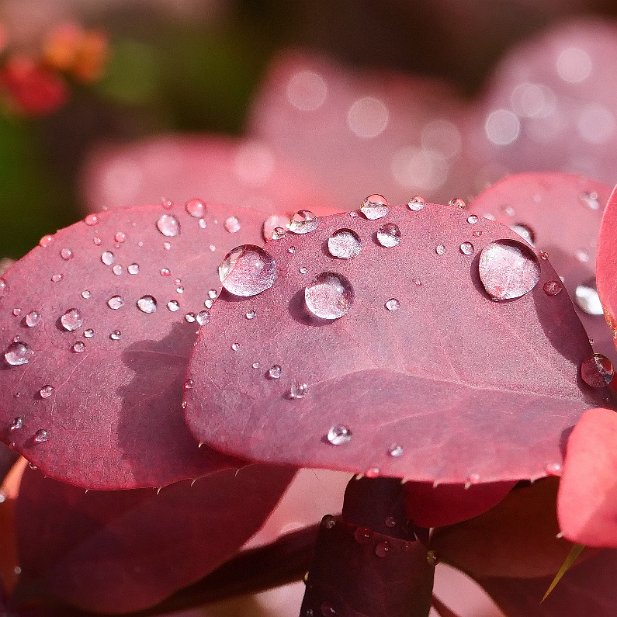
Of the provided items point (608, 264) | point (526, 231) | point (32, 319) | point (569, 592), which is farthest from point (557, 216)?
point (32, 319)

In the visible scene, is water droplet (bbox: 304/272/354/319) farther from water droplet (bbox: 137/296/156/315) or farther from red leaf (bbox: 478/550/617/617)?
red leaf (bbox: 478/550/617/617)

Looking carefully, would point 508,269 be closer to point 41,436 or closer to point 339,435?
point 339,435

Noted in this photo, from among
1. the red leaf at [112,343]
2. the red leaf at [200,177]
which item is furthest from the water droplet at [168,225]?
the red leaf at [200,177]

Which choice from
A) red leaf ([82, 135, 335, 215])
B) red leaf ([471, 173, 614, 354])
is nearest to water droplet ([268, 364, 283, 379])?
red leaf ([471, 173, 614, 354])

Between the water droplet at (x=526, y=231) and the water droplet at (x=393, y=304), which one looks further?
the water droplet at (x=526, y=231)

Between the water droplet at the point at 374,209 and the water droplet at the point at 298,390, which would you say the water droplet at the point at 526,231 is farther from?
the water droplet at the point at 298,390

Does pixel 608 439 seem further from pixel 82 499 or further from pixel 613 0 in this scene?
pixel 613 0

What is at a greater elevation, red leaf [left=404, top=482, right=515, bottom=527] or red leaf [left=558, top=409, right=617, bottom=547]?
red leaf [left=558, top=409, right=617, bottom=547]
